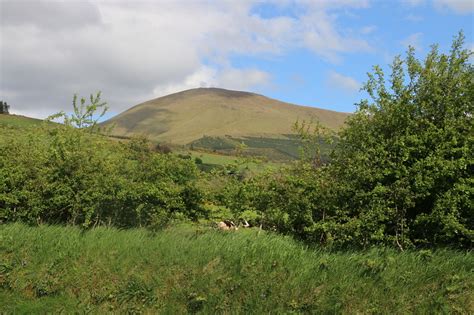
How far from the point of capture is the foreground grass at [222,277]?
6.04 meters

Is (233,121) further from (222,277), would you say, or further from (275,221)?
(222,277)

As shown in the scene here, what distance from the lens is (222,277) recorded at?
6.39 metres

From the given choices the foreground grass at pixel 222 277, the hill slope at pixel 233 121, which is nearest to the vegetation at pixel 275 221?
the foreground grass at pixel 222 277

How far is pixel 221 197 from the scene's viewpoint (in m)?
9.46

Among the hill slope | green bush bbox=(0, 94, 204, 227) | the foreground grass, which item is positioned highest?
the hill slope

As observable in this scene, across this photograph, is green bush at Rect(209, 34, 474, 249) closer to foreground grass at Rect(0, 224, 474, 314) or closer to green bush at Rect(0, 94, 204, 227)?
foreground grass at Rect(0, 224, 474, 314)

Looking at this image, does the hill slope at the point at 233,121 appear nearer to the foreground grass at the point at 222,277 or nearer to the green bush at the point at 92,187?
the green bush at the point at 92,187

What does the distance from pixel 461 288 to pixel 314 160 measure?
12.4 ft

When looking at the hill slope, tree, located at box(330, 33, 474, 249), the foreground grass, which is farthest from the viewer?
the hill slope

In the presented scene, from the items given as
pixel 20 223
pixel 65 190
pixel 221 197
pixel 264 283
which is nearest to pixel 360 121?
pixel 221 197

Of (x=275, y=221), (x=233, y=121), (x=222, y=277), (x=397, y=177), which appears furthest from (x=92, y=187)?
(x=233, y=121)

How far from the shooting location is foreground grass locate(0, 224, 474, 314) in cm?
604

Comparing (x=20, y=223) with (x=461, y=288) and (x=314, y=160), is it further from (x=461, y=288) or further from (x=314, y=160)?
(x=461, y=288)

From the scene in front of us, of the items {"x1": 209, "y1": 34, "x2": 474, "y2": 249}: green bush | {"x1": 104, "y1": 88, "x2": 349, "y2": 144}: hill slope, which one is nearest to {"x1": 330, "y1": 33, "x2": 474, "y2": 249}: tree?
{"x1": 209, "y1": 34, "x2": 474, "y2": 249}: green bush
